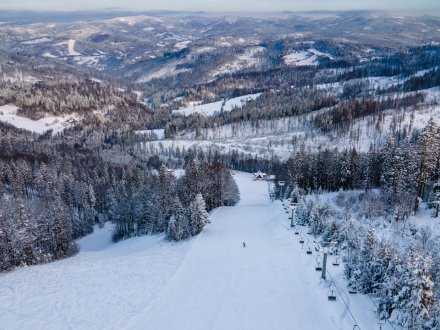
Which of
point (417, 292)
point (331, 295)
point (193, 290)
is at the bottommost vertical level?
point (193, 290)

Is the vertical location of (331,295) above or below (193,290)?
above

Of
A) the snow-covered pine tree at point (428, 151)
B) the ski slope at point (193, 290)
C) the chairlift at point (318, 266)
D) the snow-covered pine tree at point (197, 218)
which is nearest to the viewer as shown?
the ski slope at point (193, 290)

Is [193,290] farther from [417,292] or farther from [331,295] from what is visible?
[417,292]

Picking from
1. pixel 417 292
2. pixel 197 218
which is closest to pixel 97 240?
pixel 197 218

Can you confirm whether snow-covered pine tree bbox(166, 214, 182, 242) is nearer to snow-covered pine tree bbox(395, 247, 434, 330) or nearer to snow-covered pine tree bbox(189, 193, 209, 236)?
snow-covered pine tree bbox(189, 193, 209, 236)

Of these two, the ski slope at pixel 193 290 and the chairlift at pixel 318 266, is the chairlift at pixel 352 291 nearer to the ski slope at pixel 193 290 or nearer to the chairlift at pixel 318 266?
the ski slope at pixel 193 290

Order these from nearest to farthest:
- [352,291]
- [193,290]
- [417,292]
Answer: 1. [417,292]
2. [352,291]
3. [193,290]

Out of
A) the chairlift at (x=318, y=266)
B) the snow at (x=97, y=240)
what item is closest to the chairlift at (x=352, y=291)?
the chairlift at (x=318, y=266)

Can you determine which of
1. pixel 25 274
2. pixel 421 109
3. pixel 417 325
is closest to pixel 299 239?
pixel 417 325

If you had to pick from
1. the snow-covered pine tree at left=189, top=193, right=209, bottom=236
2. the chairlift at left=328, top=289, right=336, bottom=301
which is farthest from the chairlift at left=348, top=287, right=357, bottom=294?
the snow-covered pine tree at left=189, top=193, right=209, bottom=236
